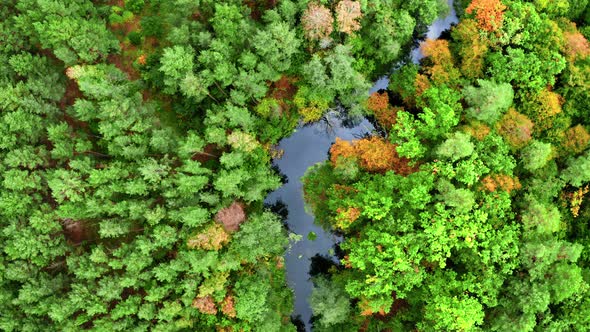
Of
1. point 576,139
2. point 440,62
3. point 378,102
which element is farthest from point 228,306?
point 576,139

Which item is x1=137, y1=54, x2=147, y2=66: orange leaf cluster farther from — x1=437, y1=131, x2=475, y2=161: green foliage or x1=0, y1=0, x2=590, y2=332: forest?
x1=437, y1=131, x2=475, y2=161: green foliage

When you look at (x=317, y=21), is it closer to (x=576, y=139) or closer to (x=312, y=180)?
(x=312, y=180)

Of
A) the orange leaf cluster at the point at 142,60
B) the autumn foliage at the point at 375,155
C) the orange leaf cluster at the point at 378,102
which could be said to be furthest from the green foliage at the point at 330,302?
the orange leaf cluster at the point at 142,60

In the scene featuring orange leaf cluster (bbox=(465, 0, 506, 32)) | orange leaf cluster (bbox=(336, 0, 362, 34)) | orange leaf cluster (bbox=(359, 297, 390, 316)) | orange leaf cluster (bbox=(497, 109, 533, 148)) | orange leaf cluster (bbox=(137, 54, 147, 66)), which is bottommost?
orange leaf cluster (bbox=(359, 297, 390, 316))

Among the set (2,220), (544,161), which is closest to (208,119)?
(2,220)

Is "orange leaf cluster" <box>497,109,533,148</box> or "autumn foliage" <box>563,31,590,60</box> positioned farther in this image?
"autumn foliage" <box>563,31,590,60</box>

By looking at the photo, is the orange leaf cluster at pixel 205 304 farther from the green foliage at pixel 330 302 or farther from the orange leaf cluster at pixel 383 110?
the orange leaf cluster at pixel 383 110

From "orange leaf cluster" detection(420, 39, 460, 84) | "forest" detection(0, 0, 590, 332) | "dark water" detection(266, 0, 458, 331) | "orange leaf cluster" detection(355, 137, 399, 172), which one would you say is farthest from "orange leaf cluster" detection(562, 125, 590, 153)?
"dark water" detection(266, 0, 458, 331)

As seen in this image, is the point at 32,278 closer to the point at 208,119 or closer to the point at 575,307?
the point at 208,119
